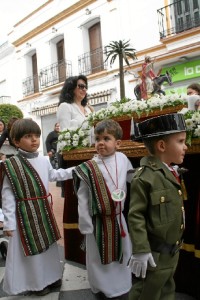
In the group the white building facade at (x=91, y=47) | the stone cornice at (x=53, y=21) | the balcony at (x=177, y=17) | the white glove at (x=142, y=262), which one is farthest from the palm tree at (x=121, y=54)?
the stone cornice at (x=53, y=21)

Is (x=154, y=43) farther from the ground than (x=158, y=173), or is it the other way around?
(x=154, y=43)

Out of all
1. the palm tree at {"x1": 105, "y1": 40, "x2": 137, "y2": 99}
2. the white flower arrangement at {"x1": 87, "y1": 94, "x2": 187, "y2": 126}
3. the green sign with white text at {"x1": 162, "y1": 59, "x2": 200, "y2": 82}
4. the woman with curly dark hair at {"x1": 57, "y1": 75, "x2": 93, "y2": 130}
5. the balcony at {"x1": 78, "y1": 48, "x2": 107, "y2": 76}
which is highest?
the balcony at {"x1": 78, "y1": 48, "x2": 107, "y2": 76}

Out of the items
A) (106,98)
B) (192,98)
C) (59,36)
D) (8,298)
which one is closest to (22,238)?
(8,298)

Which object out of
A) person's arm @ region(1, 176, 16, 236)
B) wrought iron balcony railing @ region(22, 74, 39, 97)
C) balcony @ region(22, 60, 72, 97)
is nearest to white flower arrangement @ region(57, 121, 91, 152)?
person's arm @ region(1, 176, 16, 236)

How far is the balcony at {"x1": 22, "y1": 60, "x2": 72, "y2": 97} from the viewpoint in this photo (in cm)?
1400

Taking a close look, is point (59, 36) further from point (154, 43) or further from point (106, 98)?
point (154, 43)

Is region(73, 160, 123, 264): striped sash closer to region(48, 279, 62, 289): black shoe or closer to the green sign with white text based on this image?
region(48, 279, 62, 289): black shoe

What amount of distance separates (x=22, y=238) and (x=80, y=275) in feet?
2.15

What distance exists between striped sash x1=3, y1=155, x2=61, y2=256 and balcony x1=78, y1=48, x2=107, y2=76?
10.5 meters

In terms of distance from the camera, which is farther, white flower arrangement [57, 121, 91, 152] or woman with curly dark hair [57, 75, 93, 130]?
woman with curly dark hair [57, 75, 93, 130]

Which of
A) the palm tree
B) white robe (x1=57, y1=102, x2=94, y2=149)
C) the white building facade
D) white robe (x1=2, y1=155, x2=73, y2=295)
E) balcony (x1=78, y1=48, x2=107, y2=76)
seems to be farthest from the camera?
balcony (x1=78, y1=48, x2=107, y2=76)

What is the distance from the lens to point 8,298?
2406mm

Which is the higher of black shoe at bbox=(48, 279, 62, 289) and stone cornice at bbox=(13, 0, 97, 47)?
stone cornice at bbox=(13, 0, 97, 47)

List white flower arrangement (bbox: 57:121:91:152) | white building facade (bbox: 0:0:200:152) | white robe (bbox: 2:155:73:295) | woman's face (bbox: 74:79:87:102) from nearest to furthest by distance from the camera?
1. white robe (bbox: 2:155:73:295)
2. white flower arrangement (bbox: 57:121:91:152)
3. woman's face (bbox: 74:79:87:102)
4. white building facade (bbox: 0:0:200:152)
